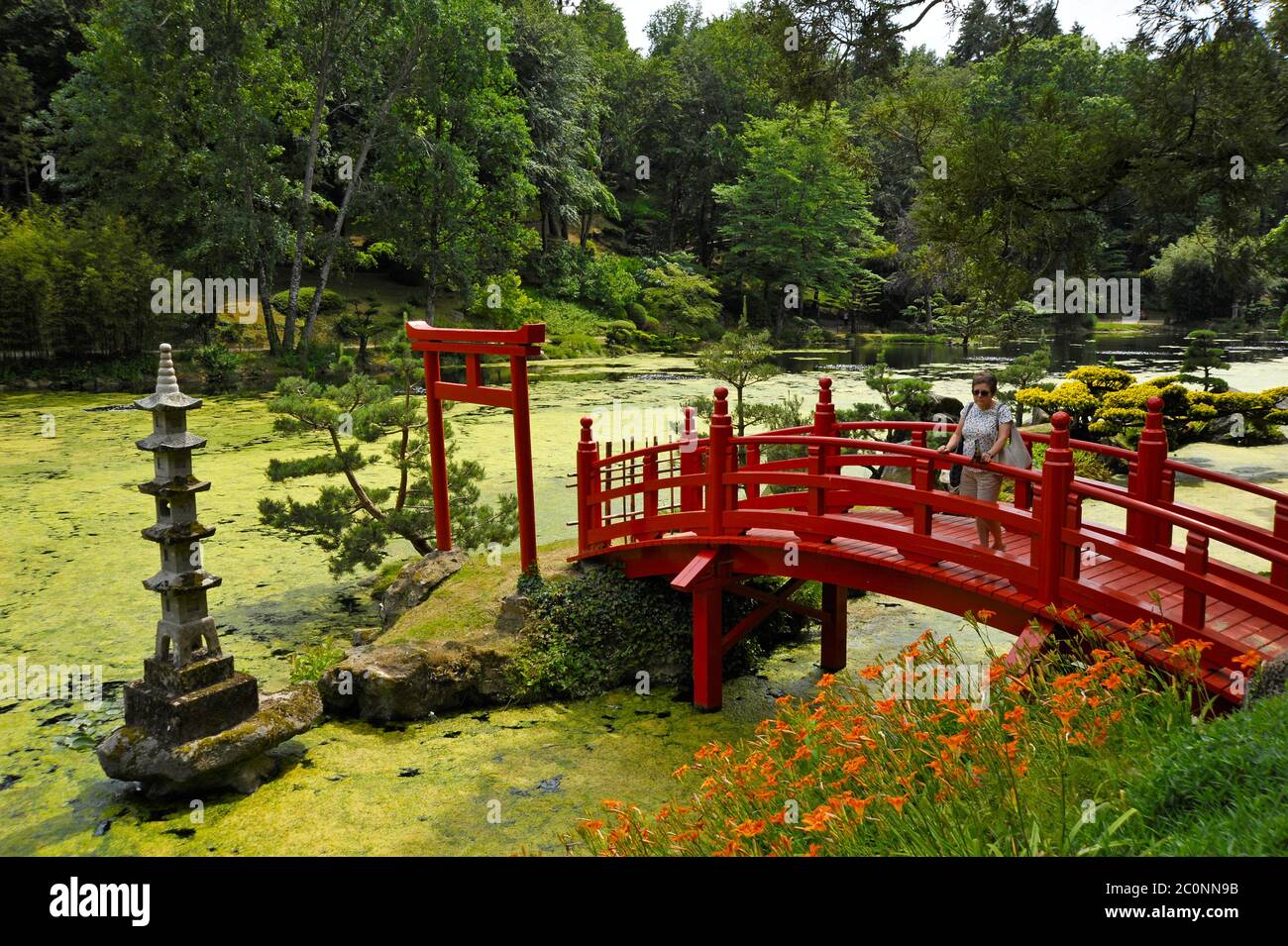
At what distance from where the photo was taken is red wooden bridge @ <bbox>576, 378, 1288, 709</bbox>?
5.23 meters

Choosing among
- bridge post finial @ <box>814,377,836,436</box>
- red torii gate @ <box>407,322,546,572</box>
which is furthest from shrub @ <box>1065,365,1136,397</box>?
red torii gate @ <box>407,322,546,572</box>

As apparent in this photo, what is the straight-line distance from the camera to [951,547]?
6.42 metres

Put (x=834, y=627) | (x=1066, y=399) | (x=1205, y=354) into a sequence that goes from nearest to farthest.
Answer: (x=834, y=627), (x=1066, y=399), (x=1205, y=354)

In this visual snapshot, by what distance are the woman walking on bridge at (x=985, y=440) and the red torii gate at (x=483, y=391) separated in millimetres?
3353

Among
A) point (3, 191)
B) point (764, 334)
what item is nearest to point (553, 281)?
point (3, 191)

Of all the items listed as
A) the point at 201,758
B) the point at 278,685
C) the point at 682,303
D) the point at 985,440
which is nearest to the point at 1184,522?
the point at 985,440

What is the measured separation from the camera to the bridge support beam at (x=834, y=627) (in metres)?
8.41

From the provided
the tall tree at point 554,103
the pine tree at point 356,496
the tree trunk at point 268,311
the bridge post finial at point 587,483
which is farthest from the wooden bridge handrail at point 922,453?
the tall tree at point 554,103

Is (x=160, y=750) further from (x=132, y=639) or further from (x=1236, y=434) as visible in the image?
(x=1236, y=434)

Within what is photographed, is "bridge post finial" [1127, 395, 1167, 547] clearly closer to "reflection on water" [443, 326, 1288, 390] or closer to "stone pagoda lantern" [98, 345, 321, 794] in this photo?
"stone pagoda lantern" [98, 345, 321, 794]

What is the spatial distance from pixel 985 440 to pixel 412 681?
14.8ft

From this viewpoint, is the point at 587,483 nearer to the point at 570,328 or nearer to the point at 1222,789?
the point at 1222,789

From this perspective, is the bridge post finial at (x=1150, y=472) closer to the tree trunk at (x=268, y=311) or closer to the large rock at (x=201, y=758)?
the large rock at (x=201, y=758)

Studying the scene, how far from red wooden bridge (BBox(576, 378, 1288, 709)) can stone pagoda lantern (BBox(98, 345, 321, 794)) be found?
10.6 ft
